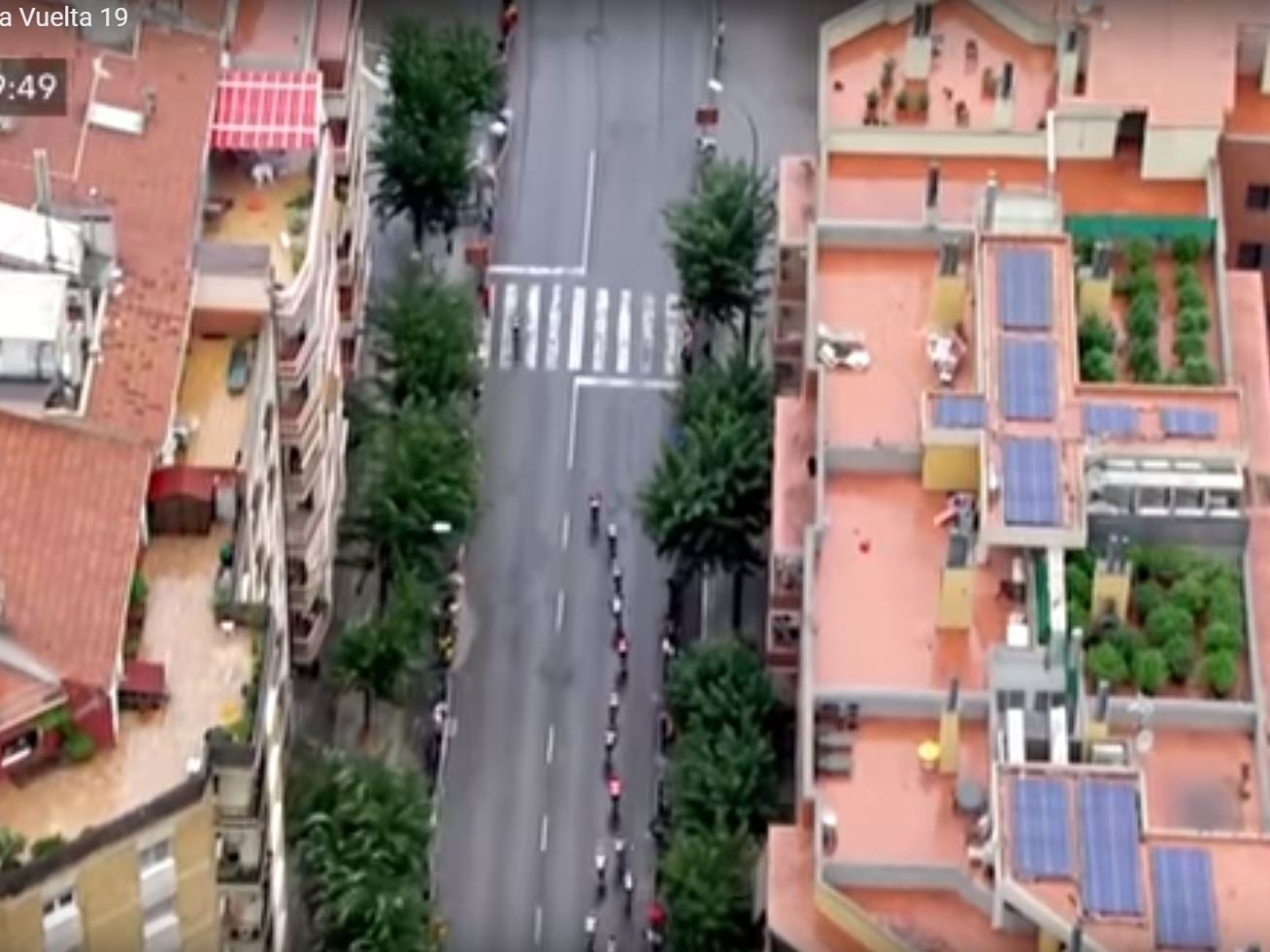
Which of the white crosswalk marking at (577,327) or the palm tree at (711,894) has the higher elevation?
the white crosswalk marking at (577,327)

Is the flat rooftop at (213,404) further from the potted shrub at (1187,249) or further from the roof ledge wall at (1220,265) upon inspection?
the potted shrub at (1187,249)

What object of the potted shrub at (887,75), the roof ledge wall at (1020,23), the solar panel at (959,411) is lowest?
the solar panel at (959,411)

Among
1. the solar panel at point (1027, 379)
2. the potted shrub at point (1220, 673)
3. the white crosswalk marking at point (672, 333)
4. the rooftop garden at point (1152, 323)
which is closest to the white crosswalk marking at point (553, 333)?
the white crosswalk marking at point (672, 333)

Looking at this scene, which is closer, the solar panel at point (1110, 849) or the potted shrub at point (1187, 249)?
the solar panel at point (1110, 849)

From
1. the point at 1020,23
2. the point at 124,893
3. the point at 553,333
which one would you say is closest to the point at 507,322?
the point at 553,333

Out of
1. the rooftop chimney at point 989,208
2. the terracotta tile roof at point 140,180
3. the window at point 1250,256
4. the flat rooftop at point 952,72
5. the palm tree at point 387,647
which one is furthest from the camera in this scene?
the window at point 1250,256

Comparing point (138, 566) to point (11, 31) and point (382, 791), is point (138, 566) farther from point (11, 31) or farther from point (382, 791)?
point (11, 31)

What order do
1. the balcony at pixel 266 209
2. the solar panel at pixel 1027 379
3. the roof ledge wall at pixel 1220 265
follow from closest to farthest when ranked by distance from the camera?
the solar panel at pixel 1027 379
the balcony at pixel 266 209
the roof ledge wall at pixel 1220 265
